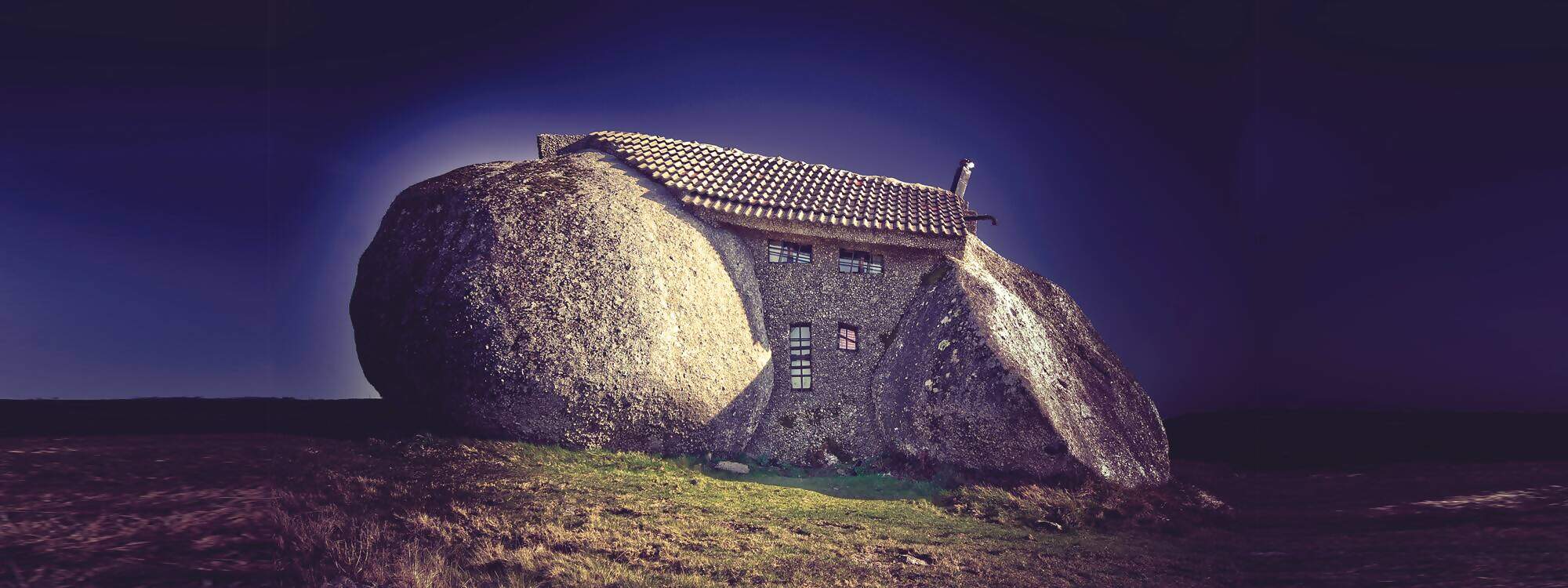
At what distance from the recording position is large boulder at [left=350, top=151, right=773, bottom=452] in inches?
500

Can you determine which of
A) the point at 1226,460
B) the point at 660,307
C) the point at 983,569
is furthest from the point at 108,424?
the point at 1226,460

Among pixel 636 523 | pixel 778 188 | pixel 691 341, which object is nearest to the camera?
pixel 636 523

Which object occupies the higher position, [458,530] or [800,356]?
[800,356]

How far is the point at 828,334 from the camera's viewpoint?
16906 mm

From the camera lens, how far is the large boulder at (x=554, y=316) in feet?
41.6

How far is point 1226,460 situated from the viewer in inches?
561

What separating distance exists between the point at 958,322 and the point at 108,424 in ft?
52.0

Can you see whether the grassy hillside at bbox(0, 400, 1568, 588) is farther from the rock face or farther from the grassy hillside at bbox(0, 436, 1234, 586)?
the rock face

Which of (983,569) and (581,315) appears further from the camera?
(581,315)

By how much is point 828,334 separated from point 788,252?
223cm

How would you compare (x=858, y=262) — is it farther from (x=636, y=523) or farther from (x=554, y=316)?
(x=636, y=523)

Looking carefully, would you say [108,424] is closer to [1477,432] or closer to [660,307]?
[660,307]

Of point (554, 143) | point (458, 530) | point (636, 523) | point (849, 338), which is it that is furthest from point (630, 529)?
point (554, 143)

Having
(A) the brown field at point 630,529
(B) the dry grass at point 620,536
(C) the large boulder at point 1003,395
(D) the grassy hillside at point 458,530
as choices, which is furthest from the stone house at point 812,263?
(A) the brown field at point 630,529
